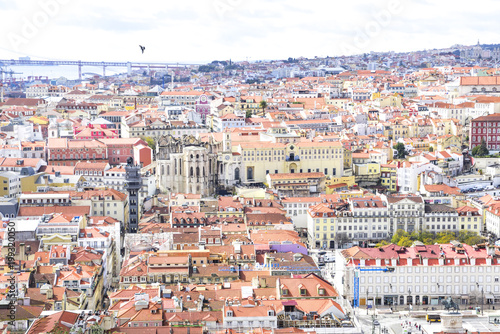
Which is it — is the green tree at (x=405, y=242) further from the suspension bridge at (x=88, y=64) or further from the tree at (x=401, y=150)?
the suspension bridge at (x=88, y=64)

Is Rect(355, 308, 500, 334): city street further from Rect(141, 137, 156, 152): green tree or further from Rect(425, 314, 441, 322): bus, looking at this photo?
Rect(141, 137, 156, 152): green tree

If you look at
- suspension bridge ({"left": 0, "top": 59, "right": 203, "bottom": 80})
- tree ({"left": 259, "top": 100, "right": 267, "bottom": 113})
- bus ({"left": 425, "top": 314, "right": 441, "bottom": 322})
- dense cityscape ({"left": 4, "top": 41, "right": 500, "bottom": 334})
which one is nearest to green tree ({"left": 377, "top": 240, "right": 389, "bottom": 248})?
dense cityscape ({"left": 4, "top": 41, "right": 500, "bottom": 334})

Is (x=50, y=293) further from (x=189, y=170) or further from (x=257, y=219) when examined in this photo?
(x=189, y=170)

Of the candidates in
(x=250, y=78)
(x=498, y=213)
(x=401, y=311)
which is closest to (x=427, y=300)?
(x=401, y=311)

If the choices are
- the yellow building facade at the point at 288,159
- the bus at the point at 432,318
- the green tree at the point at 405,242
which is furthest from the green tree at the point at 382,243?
the yellow building facade at the point at 288,159

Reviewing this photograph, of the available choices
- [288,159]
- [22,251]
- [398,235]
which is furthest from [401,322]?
[288,159]

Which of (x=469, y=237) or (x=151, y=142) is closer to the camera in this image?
(x=469, y=237)

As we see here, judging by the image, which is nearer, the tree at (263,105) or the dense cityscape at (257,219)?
the dense cityscape at (257,219)

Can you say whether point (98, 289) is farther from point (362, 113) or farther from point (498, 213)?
point (362, 113)

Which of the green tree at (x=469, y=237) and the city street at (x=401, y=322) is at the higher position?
the green tree at (x=469, y=237)
